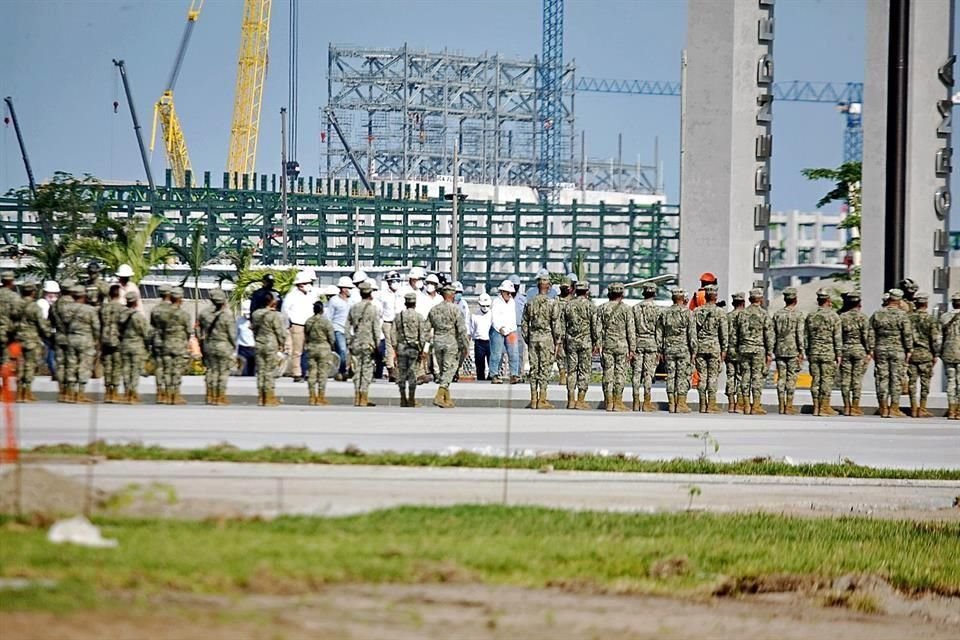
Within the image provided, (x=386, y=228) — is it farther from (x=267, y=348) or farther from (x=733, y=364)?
(x=267, y=348)

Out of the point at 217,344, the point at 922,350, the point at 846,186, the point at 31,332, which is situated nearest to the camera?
the point at 31,332

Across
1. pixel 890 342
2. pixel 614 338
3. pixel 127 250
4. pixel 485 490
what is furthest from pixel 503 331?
pixel 485 490

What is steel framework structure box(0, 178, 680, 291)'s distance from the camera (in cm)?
10019

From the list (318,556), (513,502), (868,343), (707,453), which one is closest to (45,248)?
(868,343)

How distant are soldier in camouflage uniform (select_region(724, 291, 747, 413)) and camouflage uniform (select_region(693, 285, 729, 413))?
107 mm

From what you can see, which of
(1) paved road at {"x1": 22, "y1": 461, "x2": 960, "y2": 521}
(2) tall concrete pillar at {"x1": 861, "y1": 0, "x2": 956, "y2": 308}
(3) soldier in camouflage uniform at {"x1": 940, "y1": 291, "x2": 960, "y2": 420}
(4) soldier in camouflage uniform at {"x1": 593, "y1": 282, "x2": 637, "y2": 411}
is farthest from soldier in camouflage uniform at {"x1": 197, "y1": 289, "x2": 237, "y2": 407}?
(2) tall concrete pillar at {"x1": 861, "y1": 0, "x2": 956, "y2": 308}

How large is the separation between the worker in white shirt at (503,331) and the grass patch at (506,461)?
432 inches

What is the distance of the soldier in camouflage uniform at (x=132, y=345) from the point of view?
2189 cm

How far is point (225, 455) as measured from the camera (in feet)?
48.1

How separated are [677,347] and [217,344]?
6.91 meters

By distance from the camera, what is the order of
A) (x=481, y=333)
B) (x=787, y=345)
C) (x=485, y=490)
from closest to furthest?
1. (x=485, y=490)
2. (x=787, y=345)
3. (x=481, y=333)

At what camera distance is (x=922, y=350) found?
82.1ft

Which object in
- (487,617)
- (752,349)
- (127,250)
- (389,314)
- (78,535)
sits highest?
(127,250)

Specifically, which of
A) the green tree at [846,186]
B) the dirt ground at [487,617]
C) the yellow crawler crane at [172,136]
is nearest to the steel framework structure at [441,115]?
the yellow crawler crane at [172,136]
